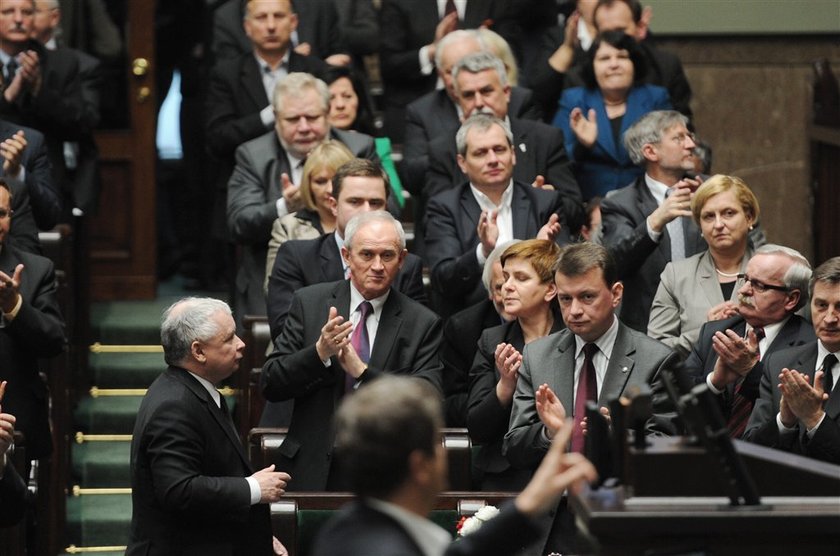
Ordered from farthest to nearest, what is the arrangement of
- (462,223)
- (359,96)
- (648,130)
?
(359,96) < (648,130) < (462,223)

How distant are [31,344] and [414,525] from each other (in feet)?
Result: 11.2

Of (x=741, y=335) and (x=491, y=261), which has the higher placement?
(x=491, y=261)

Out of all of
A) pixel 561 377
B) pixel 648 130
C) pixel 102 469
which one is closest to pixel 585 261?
pixel 561 377

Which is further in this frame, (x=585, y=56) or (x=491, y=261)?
(x=585, y=56)

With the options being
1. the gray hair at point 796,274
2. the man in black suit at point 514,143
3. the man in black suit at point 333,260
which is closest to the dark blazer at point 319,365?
the man in black suit at point 333,260

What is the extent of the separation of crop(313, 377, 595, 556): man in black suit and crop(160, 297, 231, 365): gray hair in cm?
203

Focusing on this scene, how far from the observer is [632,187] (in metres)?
6.55

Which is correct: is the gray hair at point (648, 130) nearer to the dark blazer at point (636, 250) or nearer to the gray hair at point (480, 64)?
the dark blazer at point (636, 250)

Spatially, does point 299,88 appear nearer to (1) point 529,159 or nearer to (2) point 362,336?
(1) point 529,159

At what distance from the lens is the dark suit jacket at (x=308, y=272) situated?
5.97 m

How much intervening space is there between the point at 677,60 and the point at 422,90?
1.31m

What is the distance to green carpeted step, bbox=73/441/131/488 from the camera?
714 cm

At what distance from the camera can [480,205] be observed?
21.2 ft

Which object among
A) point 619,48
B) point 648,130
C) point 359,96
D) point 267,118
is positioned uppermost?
point 619,48
